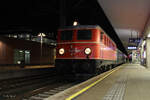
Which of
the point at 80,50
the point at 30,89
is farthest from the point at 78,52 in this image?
the point at 30,89

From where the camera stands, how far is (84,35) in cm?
1263

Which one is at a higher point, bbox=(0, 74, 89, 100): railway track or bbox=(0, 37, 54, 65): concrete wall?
bbox=(0, 37, 54, 65): concrete wall

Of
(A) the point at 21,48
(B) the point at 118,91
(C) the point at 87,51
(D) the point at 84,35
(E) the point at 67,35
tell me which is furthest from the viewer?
(A) the point at 21,48

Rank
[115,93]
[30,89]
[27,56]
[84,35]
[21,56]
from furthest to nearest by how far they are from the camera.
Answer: [27,56] < [21,56] < [84,35] < [30,89] < [115,93]

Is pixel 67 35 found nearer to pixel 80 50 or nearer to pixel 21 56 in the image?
pixel 80 50

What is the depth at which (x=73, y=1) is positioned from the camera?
25.1m

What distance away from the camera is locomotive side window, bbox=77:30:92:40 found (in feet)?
41.1

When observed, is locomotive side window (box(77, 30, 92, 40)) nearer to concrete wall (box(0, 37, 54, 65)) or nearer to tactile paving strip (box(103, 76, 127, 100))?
tactile paving strip (box(103, 76, 127, 100))

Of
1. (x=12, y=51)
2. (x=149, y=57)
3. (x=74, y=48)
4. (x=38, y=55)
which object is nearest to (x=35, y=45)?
(x=38, y=55)

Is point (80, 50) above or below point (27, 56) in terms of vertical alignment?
above

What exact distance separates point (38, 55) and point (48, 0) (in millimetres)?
9436

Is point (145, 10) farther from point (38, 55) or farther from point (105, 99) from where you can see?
point (38, 55)

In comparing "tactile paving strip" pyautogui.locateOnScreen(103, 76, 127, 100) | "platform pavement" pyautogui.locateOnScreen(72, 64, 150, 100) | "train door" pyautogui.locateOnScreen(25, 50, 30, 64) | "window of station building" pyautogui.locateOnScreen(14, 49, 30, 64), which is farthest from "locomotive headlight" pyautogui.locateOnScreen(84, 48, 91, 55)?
"train door" pyautogui.locateOnScreen(25, 50, 30, 64)

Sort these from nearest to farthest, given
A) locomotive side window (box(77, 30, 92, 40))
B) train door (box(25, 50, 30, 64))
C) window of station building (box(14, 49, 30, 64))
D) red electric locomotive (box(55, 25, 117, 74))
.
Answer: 1. red electric locomotive (box(55, 25, 117, 74))
2. locomotive side window (box(77, 30, 92, 40))
3. window of station building (box(14, 49, 30, 64))
4. train door (box(25, 50, 30, 64))
